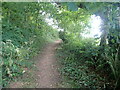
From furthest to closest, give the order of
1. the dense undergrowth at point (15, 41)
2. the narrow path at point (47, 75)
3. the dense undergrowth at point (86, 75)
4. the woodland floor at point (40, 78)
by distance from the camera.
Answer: the dense undergrowth at point (15, 41) < the narrow path at point (47, 75) < the woodland floor at point (40, 78) < the dense undergrowth at point (86, 75)

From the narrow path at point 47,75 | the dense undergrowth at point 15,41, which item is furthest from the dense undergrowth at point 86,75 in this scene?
the dense undergrowth at point 15,41

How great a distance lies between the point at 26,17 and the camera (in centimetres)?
765

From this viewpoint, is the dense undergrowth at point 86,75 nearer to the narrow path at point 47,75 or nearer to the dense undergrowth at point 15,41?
the narrow path at point 47,75

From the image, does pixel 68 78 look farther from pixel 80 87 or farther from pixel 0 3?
pixel 0 3

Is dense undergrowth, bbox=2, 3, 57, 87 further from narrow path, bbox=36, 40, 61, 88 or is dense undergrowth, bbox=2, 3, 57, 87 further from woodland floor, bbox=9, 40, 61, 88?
narrow path, bbox=36, 40, 61, 88

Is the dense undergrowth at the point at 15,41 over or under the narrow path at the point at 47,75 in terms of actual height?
over

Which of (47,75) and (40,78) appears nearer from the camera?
(40,78)

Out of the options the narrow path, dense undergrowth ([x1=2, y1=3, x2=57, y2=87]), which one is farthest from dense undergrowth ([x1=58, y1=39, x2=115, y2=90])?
dense undergrowth ([x1=2, y1=3, x2=57, y2=87])

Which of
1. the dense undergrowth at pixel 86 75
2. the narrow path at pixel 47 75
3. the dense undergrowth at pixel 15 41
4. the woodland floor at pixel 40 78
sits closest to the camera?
the dense undergrowth at pixel 86 75

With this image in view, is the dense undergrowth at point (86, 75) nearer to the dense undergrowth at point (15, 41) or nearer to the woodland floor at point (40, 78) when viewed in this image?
the woodland floor at point (40, 78)

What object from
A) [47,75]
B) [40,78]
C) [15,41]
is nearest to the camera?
[40,78]

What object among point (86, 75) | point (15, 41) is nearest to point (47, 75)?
point (86, 75)

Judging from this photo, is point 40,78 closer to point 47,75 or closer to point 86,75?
point 47,75

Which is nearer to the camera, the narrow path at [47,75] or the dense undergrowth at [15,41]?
the narrow path at [47,75]
